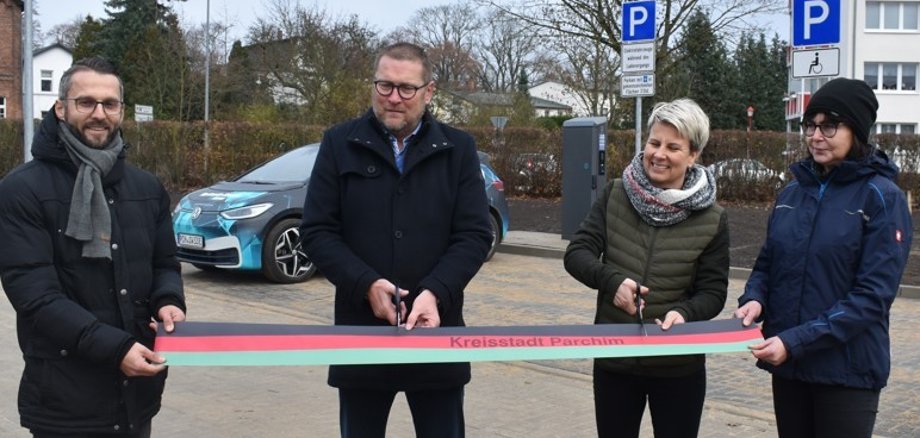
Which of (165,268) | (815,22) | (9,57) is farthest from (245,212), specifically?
(9,57)

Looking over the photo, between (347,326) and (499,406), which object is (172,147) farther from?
(347,326)

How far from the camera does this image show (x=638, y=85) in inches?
512

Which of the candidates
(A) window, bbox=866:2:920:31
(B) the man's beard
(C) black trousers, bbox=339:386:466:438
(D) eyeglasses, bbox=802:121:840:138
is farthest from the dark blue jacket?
(A) window, bbox=866:2:920:31

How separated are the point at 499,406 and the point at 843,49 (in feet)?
17.7

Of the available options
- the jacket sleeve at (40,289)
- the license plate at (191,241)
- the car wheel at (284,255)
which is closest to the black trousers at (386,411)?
the jacket sleeve at (40,289)

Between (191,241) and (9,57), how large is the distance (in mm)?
53416

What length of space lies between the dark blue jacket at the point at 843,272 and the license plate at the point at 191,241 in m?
8.21

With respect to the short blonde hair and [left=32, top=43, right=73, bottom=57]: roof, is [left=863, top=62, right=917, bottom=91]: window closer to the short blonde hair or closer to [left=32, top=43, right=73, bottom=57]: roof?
the short blonde hair

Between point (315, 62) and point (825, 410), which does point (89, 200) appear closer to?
point (825, 410)

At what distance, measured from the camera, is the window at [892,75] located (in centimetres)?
5306

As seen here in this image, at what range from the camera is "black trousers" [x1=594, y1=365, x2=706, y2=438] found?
3422 mm

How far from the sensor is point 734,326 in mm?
3379

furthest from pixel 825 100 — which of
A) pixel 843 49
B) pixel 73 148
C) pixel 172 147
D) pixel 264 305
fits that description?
pixel 172 147

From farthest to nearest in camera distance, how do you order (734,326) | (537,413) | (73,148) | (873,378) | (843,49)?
(843,49) → (537,413) → (734,326) → (873,378) → (73,148)
